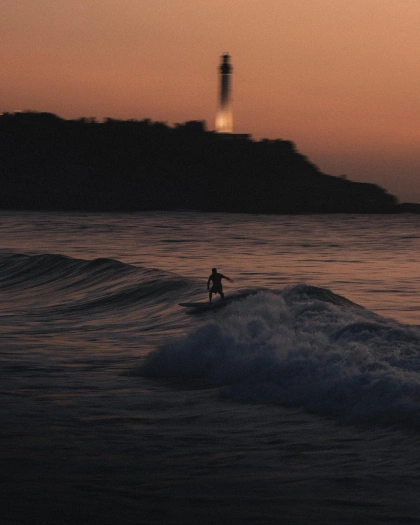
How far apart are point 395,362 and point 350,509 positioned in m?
4.66

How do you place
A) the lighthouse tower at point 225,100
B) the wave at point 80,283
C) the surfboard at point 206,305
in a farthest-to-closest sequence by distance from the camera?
the lighthouse tower at point 225,100 → the wave at point 80,283 → the surfboard at point 206,305

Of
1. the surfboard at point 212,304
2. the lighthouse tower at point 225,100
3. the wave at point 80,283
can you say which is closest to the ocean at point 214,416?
the surfboard at point 212,304

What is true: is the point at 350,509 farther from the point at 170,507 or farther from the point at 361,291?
the point at 361,291

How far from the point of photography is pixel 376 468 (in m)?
8.07

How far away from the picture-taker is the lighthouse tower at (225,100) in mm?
122875

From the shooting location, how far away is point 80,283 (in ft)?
95.1

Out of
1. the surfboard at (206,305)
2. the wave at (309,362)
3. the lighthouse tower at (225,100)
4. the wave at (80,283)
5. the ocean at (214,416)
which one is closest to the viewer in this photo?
the ocean at (214,416)

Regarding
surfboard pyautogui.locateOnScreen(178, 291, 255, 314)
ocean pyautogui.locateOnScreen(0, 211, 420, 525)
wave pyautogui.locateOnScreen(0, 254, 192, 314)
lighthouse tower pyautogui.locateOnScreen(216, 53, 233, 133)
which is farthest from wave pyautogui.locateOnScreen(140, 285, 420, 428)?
lighthouse tower pyautogui.locateOnScreen(216, 53, 233, 133)

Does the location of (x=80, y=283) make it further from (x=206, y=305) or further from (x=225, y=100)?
(x=225, y=100)

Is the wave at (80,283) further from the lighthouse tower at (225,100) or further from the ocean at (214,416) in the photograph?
the lighthouse tower at (225,100)

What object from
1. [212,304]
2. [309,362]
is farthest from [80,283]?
[309,362]

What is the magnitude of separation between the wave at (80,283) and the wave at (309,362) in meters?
8.10

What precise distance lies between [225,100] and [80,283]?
101 m

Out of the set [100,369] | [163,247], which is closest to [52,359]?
[100,369]
